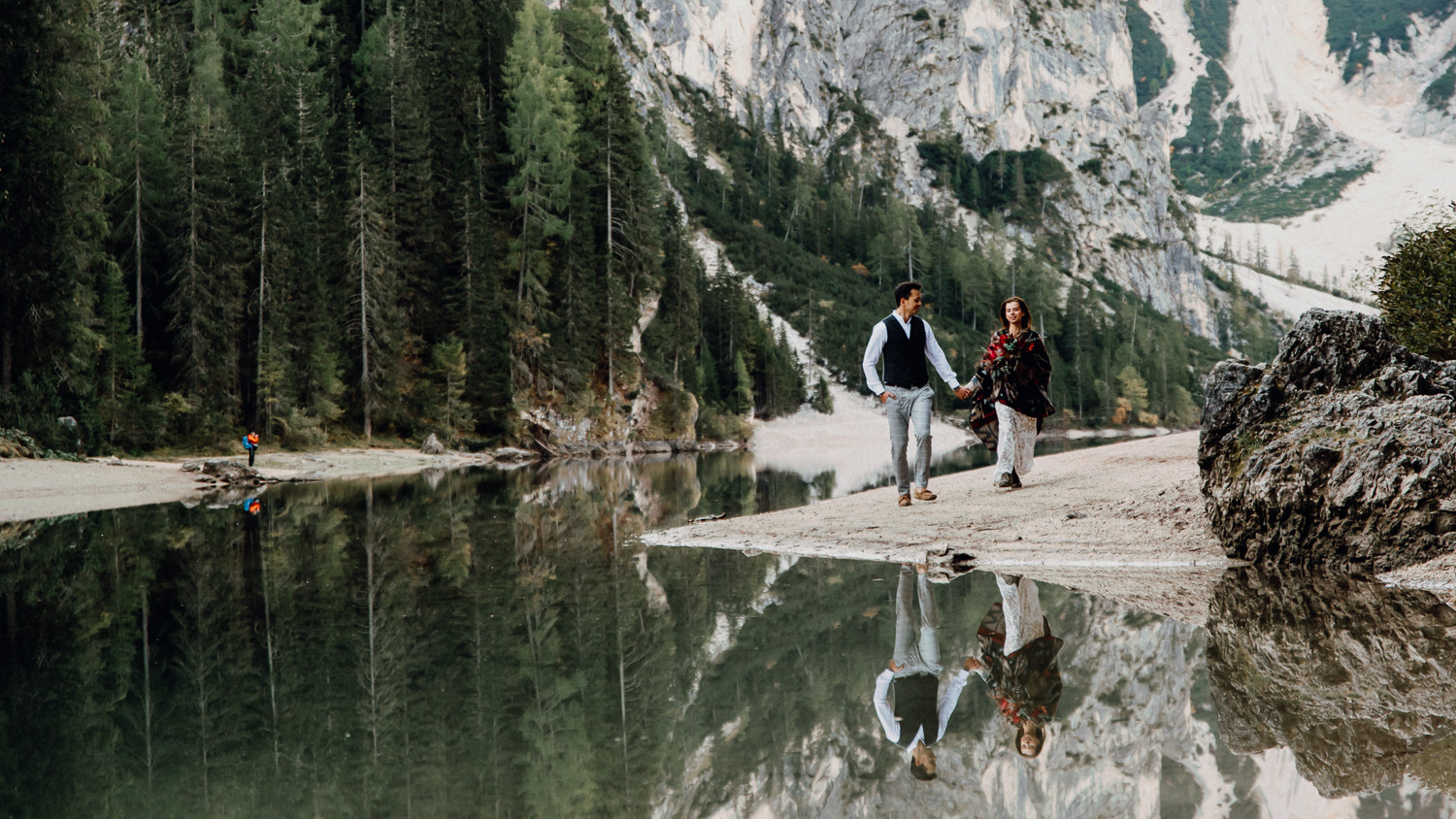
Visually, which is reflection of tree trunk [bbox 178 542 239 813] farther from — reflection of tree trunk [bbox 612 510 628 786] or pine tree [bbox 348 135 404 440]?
pine tree [bbox 348 135 404 440]

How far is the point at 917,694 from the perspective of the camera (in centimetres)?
378

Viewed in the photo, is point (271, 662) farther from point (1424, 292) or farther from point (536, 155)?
point (536, 155)

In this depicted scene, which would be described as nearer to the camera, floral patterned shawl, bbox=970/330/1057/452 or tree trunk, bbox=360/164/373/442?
floral patterned shawl, bbox=970/330/1057/452

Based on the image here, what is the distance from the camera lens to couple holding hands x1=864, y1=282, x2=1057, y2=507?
32.2 ft

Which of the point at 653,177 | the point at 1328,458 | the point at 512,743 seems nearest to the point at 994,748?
the point at 512,743

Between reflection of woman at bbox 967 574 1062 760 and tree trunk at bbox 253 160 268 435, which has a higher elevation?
tree trunk at bbox 253 160 268 435

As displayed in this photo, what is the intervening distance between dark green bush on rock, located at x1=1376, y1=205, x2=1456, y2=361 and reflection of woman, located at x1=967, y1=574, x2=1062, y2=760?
7385mm

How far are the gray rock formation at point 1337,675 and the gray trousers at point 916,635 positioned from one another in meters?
1.20

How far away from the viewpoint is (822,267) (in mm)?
111250

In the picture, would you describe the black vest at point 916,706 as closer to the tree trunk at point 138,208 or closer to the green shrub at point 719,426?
the tree trunk at point 138,208

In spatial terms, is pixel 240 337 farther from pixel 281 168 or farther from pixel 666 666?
pixel 666 666

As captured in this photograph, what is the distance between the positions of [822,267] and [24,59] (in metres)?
93.1

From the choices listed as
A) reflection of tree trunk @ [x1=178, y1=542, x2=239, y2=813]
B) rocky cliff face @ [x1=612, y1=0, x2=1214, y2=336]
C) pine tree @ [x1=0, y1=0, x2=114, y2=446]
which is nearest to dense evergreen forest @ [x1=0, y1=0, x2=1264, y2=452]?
pine tree @ [x1=0, y1=0, x2=114, y2=446]

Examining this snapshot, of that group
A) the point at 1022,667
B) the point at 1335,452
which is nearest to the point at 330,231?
the point at 1335,452
